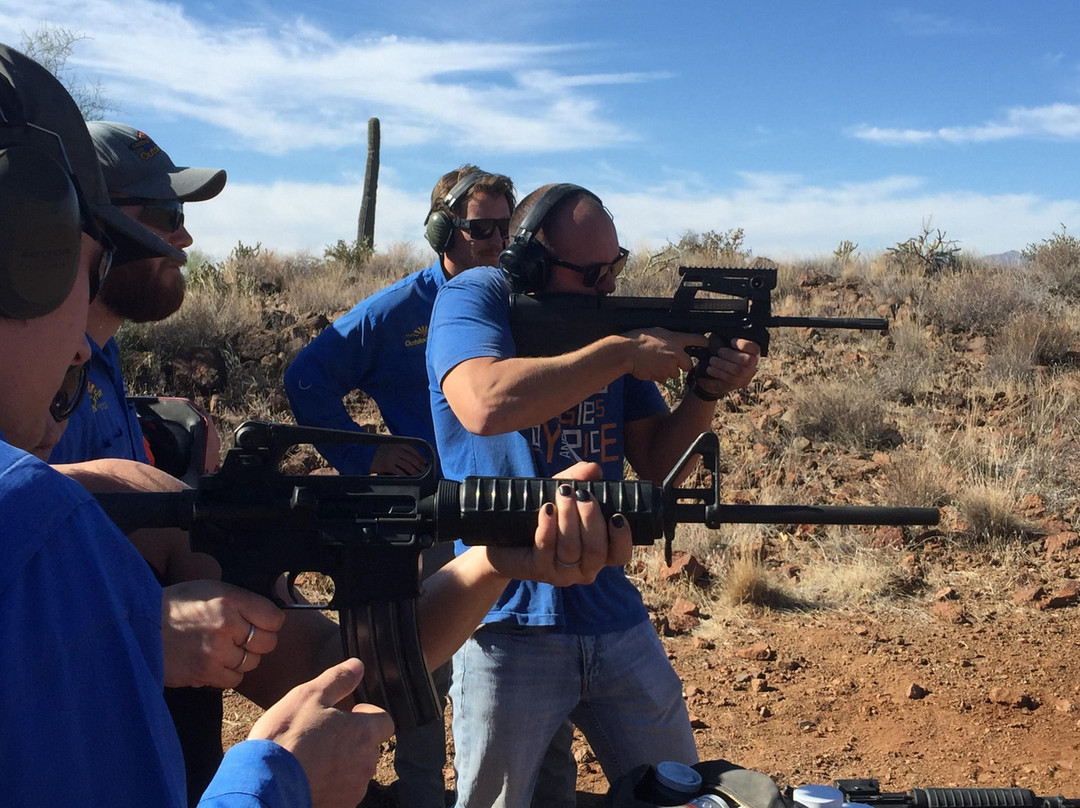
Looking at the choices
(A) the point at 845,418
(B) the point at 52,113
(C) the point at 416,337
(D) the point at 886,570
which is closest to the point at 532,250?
(C) the point at 416,337

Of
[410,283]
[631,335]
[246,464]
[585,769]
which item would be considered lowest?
[585,769]

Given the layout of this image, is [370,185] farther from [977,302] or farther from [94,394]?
[94,394]

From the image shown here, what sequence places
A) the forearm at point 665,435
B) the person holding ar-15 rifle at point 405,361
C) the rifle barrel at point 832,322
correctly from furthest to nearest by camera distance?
the person holding ar-15 rifle at point 405,361 < the rifle barrel at point 832,322 < the forearm at point 665,435

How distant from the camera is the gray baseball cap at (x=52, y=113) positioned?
1289 millimetres

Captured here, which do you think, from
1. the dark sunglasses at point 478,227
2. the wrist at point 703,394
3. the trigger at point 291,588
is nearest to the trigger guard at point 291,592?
the trigger at point 291,588

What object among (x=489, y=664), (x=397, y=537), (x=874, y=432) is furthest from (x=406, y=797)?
(x=874, y=432)

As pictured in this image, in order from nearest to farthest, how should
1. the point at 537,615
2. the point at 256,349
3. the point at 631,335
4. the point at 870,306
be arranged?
1. the point at 537,615
2. the point at 631,335
3. the point at 256,349
4. the point at 870,306

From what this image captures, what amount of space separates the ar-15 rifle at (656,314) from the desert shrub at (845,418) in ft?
19.0

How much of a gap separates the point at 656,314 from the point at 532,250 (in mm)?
522

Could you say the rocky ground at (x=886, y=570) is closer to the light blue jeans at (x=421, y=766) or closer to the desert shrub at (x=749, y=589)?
the desert shrub at (x=749, y=589)

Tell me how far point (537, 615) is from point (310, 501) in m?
1.07

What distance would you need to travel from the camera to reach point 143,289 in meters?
3.04

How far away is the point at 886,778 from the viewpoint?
441 cm

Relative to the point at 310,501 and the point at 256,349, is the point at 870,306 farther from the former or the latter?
the point at 310,501
